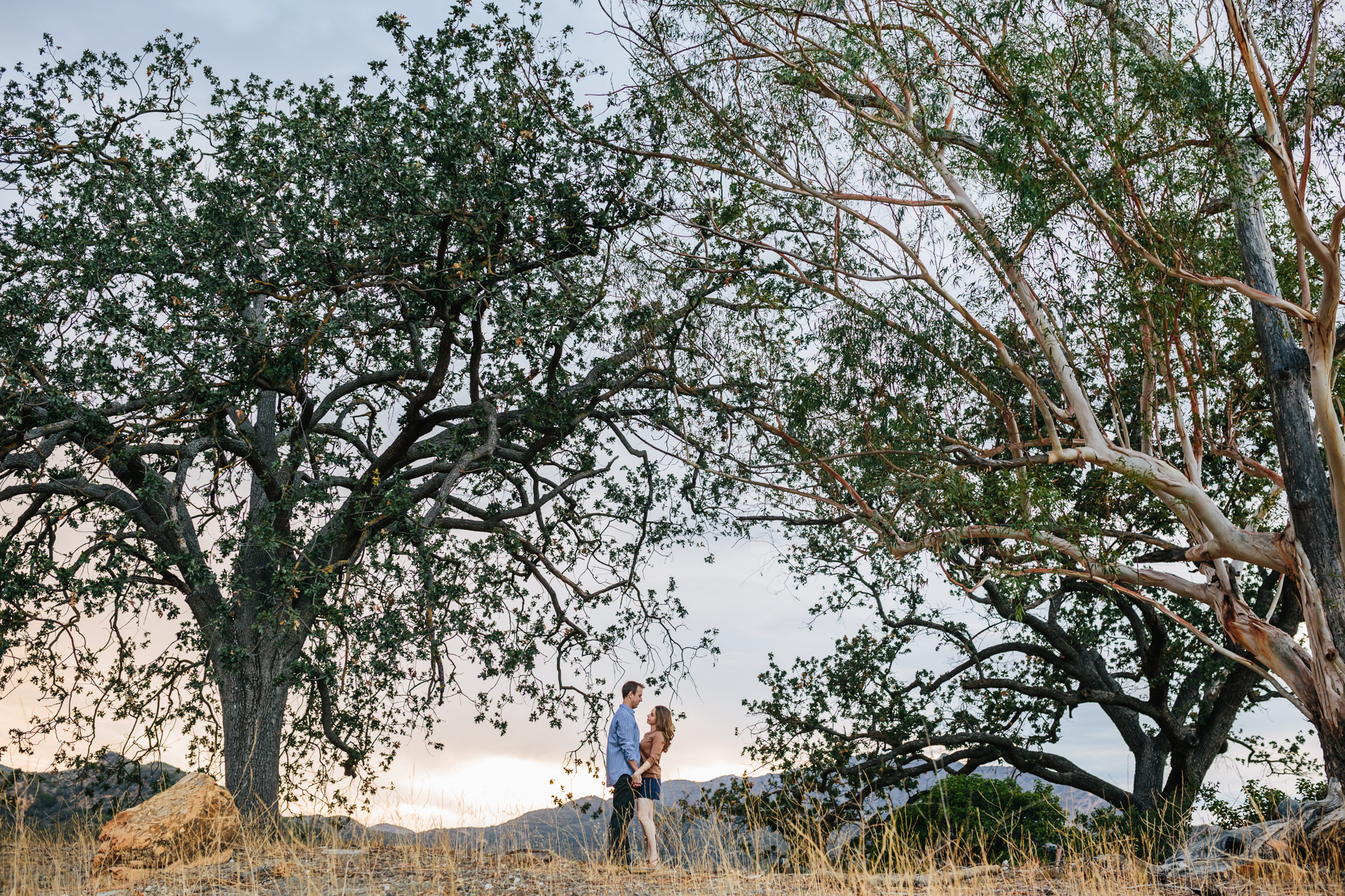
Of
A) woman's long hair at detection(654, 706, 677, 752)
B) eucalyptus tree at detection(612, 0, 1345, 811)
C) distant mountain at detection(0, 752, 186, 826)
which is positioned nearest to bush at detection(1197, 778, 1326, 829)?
eucalyptus tree at detection(612, 0, 1345, 811)

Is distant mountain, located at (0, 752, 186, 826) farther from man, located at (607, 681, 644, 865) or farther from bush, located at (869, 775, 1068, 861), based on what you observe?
bush, located at (869, 775, 1068, 861)

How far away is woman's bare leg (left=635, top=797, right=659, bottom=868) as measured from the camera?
878 centimetres

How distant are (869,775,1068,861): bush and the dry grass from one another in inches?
78.0

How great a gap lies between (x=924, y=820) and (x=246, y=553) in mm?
9266

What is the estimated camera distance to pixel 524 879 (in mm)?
7652

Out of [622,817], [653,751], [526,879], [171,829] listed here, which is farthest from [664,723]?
[171,829]

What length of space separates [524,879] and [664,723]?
211 centimetres

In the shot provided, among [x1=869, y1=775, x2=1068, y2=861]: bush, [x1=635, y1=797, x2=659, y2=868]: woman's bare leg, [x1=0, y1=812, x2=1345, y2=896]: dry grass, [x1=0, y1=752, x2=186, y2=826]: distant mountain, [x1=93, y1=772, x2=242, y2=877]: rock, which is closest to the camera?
[x1=0, y1=812, x2=1345, y2=896]: dry grass

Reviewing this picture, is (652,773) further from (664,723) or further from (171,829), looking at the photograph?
(171,829)

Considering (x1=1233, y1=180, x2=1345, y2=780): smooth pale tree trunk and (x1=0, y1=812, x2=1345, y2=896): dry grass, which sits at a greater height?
(x1=1233, y1=180, x2=1345, y2=780): smooth pale tree trunk

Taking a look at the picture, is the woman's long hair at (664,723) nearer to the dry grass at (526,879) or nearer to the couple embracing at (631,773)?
the couple embracing at (631,773)

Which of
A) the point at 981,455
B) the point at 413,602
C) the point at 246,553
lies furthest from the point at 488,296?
the point at 981,455

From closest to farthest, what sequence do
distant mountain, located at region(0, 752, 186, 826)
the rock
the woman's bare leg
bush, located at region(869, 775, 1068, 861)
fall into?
the rock
the woman's bare leg
bush, located at region(869, 775, 1068, 861)
distant mountain, located at region(0, 752, 186, 826)

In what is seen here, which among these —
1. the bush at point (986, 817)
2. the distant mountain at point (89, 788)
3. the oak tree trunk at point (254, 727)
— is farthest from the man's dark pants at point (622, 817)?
the distant mountain at point (89, 788)
